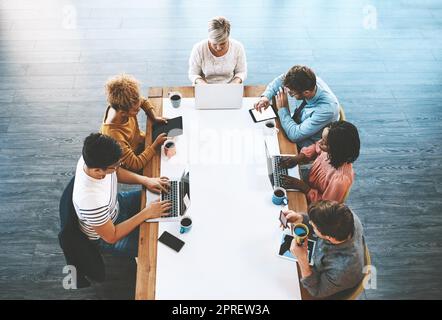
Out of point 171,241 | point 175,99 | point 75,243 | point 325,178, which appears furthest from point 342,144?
point 75,243

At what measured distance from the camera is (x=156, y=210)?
2.34 metres

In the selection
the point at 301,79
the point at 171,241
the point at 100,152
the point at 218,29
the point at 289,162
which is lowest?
the point at 171,241

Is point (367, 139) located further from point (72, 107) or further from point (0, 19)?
point (0, 19)

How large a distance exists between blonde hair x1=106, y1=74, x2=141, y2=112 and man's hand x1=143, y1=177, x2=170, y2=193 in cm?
45

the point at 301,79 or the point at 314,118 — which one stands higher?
the point at 301,79

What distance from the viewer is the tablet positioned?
2869 millimetres

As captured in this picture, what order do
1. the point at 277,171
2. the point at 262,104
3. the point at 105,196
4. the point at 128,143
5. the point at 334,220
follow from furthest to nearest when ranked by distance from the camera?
the point at 262,104, the point at 128,143, the point at 277,171, the point at 105,196, the point at 334,220

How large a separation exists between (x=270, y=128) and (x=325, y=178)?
53 cm

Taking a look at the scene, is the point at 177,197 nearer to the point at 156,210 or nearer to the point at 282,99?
the point at 156,210

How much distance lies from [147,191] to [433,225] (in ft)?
A: 7.31

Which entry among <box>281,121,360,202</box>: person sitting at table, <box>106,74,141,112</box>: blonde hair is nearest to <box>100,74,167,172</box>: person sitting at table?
<box>106,74,141,112</box>: blonde hair

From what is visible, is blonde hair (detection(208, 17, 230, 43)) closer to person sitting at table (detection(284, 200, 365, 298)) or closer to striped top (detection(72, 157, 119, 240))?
striped top (detection(72, 157, 119, 240))

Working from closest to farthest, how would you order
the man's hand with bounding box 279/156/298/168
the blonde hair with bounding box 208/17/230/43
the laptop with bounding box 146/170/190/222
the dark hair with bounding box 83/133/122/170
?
the dark hair with bounding box 83/133/122/170
the laptop with bounding box 146/170/190/222
the man's hand with bounding box 279/156/298/168
the blonde hair with bounding box 208/17/230/43

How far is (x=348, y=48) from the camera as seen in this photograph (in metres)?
4.60
